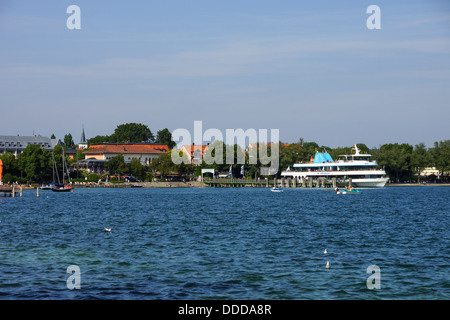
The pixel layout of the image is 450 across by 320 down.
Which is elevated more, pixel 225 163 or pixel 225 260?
pixel 225 163

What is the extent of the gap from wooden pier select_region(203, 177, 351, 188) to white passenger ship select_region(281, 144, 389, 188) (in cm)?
152

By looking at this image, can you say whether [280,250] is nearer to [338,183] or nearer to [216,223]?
[216,223]

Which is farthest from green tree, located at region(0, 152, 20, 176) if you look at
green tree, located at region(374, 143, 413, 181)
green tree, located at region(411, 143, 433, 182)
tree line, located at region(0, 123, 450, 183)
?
green tree, located at region(411, 143, 433, 182)

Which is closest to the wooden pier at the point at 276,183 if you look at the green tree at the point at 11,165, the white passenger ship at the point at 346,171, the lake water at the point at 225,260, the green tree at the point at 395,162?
the white passenger ship at the point at 346,171

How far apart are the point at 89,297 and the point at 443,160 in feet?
599

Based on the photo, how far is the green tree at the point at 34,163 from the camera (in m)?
172

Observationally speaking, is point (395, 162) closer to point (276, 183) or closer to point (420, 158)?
point (420, 158)

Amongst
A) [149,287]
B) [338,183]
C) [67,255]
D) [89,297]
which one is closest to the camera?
[89,297]

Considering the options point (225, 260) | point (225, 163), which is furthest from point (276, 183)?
point (225, 260)

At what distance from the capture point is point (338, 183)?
512 feet

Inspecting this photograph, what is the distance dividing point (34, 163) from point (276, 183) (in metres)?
70.9

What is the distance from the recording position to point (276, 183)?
173 metres

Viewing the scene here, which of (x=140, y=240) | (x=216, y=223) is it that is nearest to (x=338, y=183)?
(x=216, y=223)
